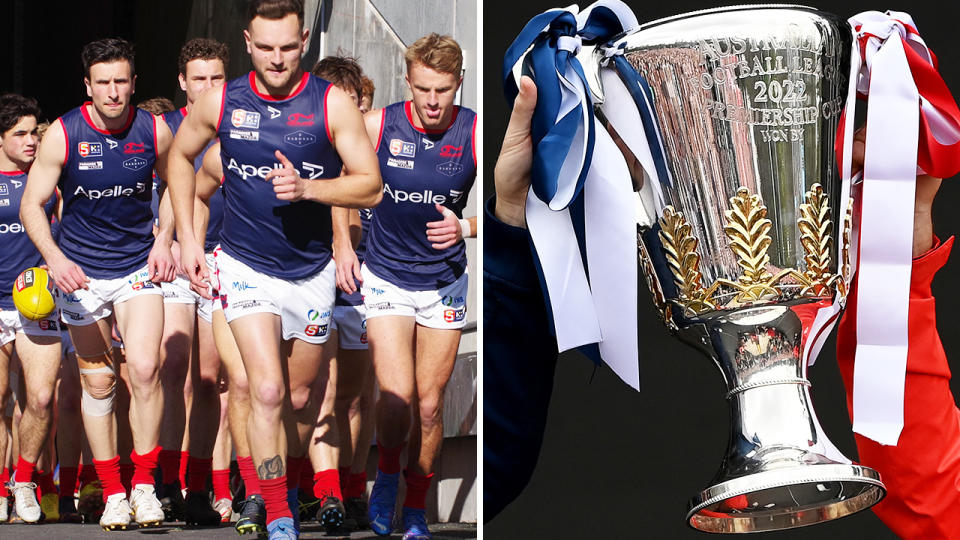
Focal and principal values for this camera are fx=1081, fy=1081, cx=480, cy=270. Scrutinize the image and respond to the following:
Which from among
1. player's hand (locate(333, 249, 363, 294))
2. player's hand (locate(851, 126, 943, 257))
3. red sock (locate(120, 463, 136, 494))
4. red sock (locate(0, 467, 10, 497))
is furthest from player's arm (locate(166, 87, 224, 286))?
player's hand (locate(851, 126, 943, 257))

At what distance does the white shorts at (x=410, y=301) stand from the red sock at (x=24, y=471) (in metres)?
0.64

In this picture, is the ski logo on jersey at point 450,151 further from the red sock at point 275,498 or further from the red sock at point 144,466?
the red sock at point 144,466

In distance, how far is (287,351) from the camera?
177 centimetres

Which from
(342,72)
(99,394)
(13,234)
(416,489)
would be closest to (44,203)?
(13,234)

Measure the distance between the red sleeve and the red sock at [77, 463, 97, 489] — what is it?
127 cm

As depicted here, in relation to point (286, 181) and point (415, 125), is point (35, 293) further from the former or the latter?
point (415, 125)

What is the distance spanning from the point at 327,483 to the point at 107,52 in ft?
2.65

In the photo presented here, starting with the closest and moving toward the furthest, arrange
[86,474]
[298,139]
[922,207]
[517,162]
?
1. [517,162]
2. [922,207]
3. [298,139]
4. [86,474]

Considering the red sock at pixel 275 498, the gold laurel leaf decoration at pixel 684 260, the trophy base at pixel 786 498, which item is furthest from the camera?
the red sock at pixel 275 498

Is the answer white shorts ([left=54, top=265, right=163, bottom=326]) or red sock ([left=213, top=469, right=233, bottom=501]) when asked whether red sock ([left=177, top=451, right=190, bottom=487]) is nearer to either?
red sock ([left=213, top=469, right=233, bottom=501])

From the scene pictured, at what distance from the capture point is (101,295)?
1.80 m

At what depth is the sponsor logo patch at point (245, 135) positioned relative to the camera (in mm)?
1747

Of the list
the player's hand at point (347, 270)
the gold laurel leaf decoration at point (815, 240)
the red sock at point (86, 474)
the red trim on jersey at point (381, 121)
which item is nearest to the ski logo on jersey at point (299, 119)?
the red trim on jersey at point (381, 121)

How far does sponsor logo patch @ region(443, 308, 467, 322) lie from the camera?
1829 mm
